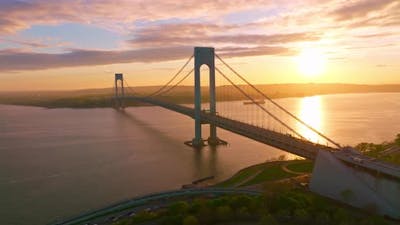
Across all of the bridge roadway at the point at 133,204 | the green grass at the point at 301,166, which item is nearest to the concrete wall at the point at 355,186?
the bridge roadway at the point at 133,204

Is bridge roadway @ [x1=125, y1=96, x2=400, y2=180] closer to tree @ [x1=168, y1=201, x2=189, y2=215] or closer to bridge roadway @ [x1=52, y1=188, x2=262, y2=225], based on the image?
bridge roadway @ [x1=52, y1=188, x2=262, y2=225]

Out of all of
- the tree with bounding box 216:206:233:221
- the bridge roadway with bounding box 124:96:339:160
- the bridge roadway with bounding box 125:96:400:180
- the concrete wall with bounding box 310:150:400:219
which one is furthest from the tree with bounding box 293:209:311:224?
the bridge roadway with bounding box 124:96:339:160

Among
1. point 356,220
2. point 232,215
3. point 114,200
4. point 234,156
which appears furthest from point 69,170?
point 356,220

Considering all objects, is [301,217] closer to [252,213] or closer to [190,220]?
[252,213]

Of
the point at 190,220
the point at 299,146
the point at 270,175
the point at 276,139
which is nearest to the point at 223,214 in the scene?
the point at 190,220

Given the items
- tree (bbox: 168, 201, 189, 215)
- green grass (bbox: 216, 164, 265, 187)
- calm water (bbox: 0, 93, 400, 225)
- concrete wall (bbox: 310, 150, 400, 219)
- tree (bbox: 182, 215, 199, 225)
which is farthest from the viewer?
green grass (bbox: 216, 164, 265, 187)
